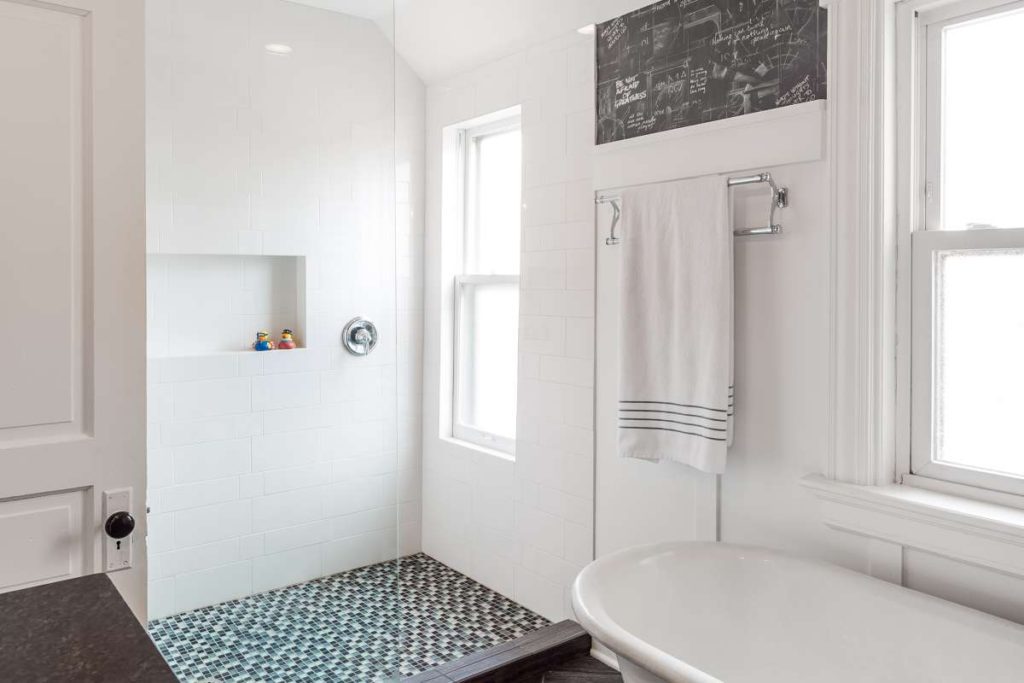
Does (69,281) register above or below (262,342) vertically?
above

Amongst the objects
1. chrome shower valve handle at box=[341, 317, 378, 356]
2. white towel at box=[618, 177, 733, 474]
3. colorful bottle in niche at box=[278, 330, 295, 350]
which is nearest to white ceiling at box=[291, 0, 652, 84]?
white towel at box=[618, 177, 733, 474]

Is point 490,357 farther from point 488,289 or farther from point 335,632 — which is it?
point 335,632

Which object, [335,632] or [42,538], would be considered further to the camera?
[335,632]

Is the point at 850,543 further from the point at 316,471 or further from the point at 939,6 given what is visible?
the point at 316,471

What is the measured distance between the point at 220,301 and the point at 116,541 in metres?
1.26

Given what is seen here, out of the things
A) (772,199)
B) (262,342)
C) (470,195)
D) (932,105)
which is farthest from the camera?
(470,195)

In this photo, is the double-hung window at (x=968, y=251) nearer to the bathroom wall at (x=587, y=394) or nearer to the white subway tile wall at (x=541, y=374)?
the bathroom wall at (x=587, y=394)

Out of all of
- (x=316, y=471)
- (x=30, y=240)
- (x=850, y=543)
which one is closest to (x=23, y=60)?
(x=30, y=240)

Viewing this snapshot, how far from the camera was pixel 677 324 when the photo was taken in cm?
245

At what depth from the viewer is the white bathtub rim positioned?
161cm

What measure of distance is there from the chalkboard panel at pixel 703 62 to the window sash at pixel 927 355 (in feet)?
1.76

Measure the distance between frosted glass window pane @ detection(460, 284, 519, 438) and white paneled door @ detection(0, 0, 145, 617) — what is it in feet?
6.02

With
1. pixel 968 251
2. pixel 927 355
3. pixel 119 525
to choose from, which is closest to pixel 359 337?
pixel 119 525

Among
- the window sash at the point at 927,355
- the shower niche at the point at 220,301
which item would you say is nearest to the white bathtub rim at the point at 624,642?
the window sash at the point at 927,355
